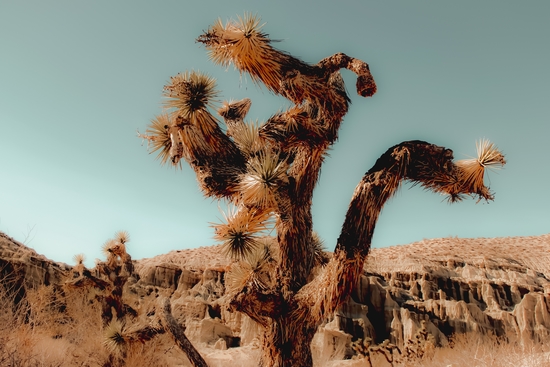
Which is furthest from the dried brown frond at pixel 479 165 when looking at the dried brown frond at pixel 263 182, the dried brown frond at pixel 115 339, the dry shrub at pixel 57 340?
the dried brown frond at pixel 115 339

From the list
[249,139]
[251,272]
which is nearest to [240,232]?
[251,272]

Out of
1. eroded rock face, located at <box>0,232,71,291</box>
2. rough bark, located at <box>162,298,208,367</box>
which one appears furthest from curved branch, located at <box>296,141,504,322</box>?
eroded rock face, located at <box>0,232,71,291</box>

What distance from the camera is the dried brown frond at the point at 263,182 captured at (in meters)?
5.27

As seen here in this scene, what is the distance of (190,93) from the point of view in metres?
6.55

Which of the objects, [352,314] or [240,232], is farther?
[352,314]

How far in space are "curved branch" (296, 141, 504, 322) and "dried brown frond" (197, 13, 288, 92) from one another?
194 centimetres

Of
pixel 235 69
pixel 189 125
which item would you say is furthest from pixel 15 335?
pixel 235 69

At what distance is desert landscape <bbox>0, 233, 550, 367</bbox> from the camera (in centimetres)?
1052

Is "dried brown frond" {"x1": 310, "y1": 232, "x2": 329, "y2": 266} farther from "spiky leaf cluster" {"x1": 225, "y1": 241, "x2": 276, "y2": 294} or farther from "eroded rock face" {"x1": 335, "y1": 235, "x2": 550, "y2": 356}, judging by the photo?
"eroded rock face" {"x1": 335, "y1": 235, "x2": 550, "y2": 356}

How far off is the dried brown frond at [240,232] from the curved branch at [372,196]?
39.7 inches

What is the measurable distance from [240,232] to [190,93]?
2.37m

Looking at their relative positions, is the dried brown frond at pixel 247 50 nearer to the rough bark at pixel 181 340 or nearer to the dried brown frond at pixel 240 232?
the dried brown frond at pixel 240 232

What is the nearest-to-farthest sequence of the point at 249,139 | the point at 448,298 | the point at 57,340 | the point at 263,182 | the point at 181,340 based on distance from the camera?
the point at 263,182, the point at 249,139, the point at 181,340, the point at 57,340, the point at 448,298

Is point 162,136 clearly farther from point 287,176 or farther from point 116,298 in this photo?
point 116,298
